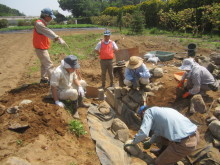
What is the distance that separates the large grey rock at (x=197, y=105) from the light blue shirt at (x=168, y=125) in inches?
62.5

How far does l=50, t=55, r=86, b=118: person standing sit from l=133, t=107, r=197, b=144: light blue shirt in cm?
143

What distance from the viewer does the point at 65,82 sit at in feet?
12.2

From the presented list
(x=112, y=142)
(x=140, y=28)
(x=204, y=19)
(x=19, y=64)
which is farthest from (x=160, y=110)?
(x=140, y=28)

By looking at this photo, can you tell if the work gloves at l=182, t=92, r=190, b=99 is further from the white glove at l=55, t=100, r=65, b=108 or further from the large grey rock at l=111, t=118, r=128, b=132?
the white glove at l=55, t=100, r=65, b=108

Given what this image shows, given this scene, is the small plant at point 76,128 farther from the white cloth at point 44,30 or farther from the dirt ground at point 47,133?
the white cloth at point 44,30

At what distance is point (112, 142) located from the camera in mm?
3340

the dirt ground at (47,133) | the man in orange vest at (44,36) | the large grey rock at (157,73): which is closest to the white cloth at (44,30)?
the man in orange vest at (44,36)

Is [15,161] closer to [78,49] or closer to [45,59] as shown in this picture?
[45,59]

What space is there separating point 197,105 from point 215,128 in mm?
719

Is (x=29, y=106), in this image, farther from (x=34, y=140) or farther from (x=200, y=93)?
(x=200, y=93)

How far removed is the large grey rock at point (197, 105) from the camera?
14.0 feet

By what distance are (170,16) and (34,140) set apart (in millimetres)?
15902

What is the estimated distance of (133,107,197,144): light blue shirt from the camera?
9.07 ft

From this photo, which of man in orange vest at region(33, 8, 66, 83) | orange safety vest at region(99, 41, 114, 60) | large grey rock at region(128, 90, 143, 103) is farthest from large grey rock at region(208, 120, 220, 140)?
man in orange vest at region(33, 8, 66, 83)
